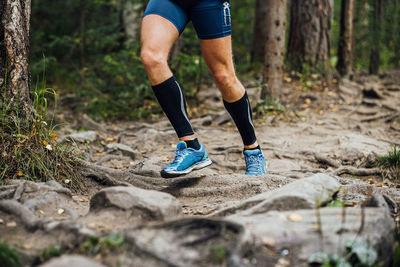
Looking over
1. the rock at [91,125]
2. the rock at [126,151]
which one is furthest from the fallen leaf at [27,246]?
the rock at [91,125]

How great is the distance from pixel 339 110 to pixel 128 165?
4.11 metres

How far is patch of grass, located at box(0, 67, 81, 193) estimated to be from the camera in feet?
9.14

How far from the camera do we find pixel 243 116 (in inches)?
130

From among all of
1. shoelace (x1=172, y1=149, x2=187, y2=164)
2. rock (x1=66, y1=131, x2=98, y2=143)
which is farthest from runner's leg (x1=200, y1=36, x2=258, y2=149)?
rock (x1=66, y1=131, x2=98, y2=143)

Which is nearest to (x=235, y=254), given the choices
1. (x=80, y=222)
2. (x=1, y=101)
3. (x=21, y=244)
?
(x=80, y=222)

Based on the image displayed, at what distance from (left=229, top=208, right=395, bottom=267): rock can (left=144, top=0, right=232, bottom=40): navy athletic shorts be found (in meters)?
1.54

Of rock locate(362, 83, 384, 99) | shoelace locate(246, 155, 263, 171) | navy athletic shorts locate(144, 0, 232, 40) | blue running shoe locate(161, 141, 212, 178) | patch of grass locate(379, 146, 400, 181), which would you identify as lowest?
patch of grass locate(379, 146, 400, 181)

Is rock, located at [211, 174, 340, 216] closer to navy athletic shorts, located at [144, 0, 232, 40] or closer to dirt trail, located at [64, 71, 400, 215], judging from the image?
dirt trail, located at [64, 71, 400, 215]

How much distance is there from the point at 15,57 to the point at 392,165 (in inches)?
142

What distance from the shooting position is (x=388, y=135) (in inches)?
220

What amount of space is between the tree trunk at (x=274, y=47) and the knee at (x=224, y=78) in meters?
3.30

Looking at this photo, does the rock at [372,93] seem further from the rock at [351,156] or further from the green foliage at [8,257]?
the green foliage at [8,257]

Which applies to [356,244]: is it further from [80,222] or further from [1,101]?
[1,101]

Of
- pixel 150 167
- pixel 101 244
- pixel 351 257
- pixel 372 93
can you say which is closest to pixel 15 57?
pixel 150 167
